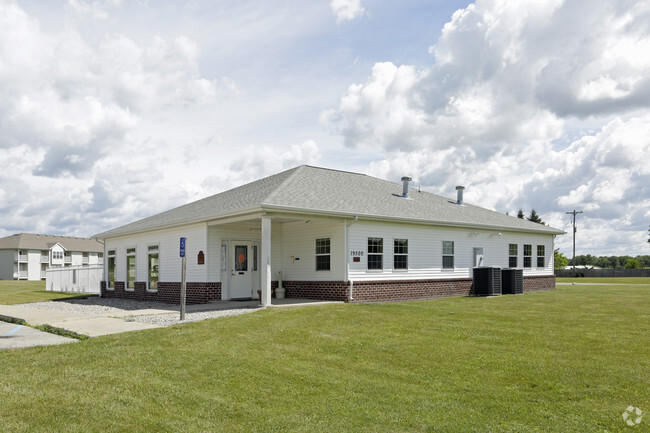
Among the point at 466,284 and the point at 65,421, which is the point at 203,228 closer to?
the point at 466,284

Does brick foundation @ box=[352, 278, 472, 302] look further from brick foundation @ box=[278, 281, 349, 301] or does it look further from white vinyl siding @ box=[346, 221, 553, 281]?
brick foundation @ box=[278, 281, 349, 301]

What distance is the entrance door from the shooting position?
19.9 m

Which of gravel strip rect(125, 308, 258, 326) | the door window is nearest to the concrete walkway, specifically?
gravel strip rect(125, 308, 258, 326)

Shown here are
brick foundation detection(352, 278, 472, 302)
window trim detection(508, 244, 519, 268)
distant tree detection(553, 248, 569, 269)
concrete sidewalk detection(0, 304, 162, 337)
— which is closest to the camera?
concrete sidewalk detection(0, 304, 162, 337)

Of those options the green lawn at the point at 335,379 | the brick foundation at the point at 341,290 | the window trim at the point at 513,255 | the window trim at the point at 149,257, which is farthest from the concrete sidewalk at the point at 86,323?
the window trim at the point at 513,255

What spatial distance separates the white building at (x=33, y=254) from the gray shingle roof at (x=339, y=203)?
180 feet

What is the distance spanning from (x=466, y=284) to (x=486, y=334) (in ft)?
40.1

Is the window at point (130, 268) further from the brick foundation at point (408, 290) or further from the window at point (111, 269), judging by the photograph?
the brick foundation at point (408, 290)

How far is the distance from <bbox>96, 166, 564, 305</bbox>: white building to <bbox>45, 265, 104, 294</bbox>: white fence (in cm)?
529

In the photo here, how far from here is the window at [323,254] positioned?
19045 mm

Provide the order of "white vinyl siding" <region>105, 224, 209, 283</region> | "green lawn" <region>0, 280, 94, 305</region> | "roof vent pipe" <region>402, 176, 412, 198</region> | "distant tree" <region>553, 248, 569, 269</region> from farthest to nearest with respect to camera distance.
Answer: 1. "distant tree" <region>553, 248, 569, 269</region>
2. "green lawn" <region>0, 280, 94, 305</region>
3. "roof vent pipe" <region>402, 176, 412, 198</region>
4. "white vinyl siding" <region>105, 224, 209, 283</region>

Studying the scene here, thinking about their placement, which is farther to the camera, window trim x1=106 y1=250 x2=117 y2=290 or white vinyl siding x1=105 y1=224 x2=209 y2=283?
window trim x1=106 y1=250 x2=117 y2=290

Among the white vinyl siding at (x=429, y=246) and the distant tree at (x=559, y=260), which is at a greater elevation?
the white vinyl siding at (x=429, y=246)

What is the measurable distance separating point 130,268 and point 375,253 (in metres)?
12.3
